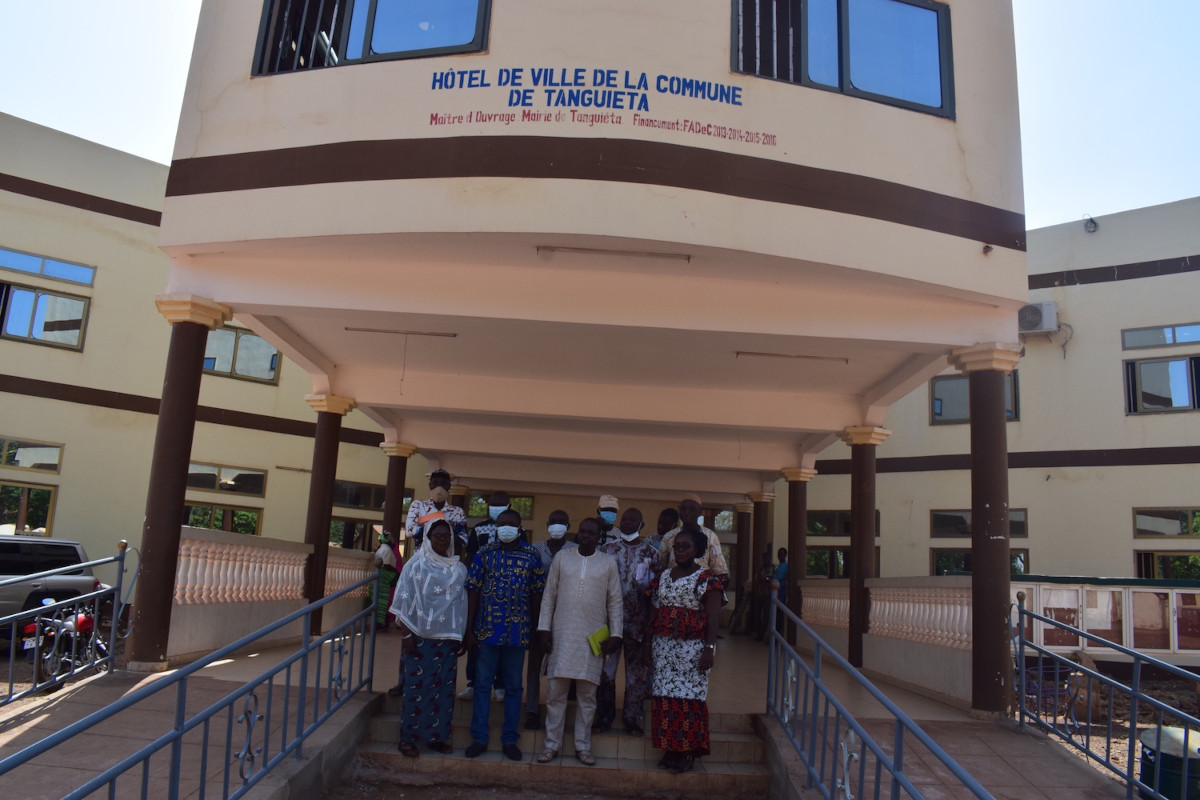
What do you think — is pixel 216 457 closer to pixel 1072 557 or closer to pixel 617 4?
pixel 617 4

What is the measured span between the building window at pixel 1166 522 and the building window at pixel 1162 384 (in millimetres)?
1800

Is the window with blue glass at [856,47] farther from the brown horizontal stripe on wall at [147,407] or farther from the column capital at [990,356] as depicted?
the brown horizontal stripe on wall at [147,407]

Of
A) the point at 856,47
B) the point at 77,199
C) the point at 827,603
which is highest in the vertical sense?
the point at 77,199

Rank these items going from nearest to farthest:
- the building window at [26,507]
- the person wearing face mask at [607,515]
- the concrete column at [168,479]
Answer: the person wearing face mask at [607,515] → the concrete column at [168,479] → the building window at [26,507]

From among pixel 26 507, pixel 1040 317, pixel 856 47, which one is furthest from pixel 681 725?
pixel 1040 317

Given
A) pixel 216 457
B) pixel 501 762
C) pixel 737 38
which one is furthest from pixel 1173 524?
pixel 216 457

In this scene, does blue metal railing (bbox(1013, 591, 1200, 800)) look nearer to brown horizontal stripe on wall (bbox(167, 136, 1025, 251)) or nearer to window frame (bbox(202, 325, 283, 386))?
brown horizontal stripe on wall (bbox(167, 136, 1025, 251))

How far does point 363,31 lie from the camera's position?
7.68 metres

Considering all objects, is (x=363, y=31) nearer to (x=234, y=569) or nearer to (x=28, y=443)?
(x=234, y=569)

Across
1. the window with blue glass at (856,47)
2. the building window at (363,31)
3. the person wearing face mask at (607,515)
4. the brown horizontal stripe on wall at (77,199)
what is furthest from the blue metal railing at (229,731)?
the brown horizontal stripe on wall at (77,199)

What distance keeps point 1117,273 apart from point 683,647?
14318 mm

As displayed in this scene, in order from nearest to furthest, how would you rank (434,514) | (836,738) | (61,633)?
(836,738)
(434,514)
(61,633)

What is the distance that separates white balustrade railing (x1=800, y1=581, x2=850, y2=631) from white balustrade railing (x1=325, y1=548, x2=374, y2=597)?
6420mm

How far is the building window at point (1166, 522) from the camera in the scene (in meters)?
15.1
